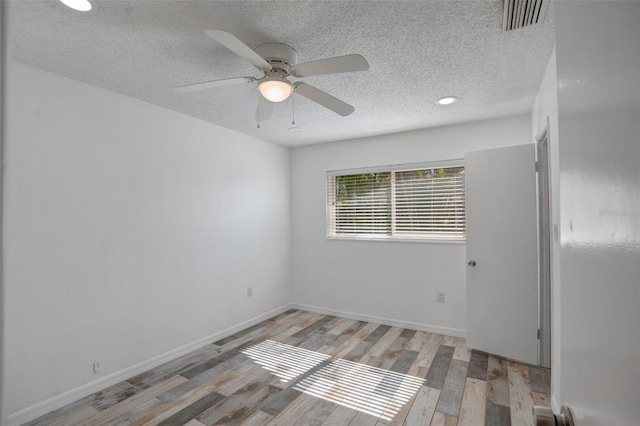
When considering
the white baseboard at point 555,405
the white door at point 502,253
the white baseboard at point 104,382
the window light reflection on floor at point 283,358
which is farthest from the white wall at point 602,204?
the white baseboard at point 104,382

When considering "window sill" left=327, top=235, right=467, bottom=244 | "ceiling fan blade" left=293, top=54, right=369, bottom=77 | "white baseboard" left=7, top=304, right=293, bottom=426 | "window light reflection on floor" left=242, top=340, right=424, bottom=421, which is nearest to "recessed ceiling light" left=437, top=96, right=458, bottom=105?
"ceiling fan blade" left=293, top=54, right=369, bottom=77

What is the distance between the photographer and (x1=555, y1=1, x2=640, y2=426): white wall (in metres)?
0.32

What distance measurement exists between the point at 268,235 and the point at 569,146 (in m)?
4.09

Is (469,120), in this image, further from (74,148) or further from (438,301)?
(74,148)

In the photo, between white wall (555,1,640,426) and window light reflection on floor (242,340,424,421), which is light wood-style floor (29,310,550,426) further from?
white wall (555,1,640,426)

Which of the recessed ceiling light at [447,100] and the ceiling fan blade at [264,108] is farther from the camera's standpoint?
the recessed ceiling light at [447,100]

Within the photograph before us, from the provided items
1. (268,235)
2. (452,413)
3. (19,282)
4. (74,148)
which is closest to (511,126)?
(452,413)

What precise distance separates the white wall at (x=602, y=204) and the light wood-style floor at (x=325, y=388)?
2.07 meters

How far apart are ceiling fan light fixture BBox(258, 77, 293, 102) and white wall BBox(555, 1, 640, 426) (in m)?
1.52

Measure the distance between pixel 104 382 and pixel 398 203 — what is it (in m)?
3.56

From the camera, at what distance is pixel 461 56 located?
2.15 m

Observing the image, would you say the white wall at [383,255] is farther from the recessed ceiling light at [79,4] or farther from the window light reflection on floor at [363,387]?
the recessed ceiling light at [79,4]

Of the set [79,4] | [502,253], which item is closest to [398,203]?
[502,253]

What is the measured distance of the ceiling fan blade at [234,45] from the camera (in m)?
1.46
